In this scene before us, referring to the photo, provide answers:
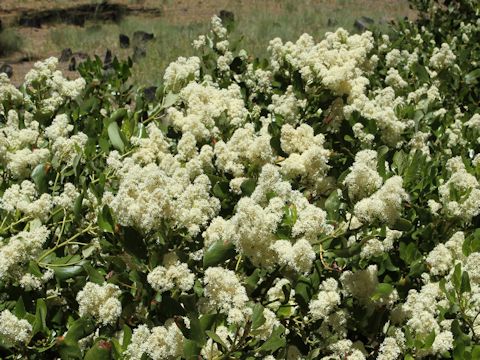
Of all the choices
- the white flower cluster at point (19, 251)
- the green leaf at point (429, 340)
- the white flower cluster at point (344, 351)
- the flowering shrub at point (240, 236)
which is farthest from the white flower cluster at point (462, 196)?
the white flower cluster at point (19, 251)

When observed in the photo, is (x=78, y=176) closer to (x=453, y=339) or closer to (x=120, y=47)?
(x=453, y=339)

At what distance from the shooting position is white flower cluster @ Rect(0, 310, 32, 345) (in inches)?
74.9

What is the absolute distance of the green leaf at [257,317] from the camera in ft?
6.03

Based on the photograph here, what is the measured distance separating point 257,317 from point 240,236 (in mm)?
239

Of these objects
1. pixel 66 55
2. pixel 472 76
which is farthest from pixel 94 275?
pixel 66 55

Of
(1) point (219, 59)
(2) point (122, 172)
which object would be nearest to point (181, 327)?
(2) point (122, 172)

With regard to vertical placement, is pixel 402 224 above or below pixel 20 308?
above

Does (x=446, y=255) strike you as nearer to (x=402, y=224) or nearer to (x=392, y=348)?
(x=402, y=224)

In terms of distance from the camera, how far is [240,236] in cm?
197

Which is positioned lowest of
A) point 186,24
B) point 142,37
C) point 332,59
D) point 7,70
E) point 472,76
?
point 186,24

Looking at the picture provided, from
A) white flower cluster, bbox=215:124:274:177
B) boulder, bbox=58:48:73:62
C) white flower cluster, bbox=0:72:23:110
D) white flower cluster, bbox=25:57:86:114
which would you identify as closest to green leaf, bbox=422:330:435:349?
white flower cluster, bbox=215:124:274:177

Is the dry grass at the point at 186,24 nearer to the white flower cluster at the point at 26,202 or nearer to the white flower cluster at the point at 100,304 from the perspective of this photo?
the white flower cluster at the point at 26,202

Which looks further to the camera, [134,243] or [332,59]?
[332,59]

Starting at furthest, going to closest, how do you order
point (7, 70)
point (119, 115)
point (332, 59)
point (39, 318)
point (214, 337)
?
point (7, 70) < point (332, 59) < point (119, 115) < point (39, 318) < point (214, 337)
